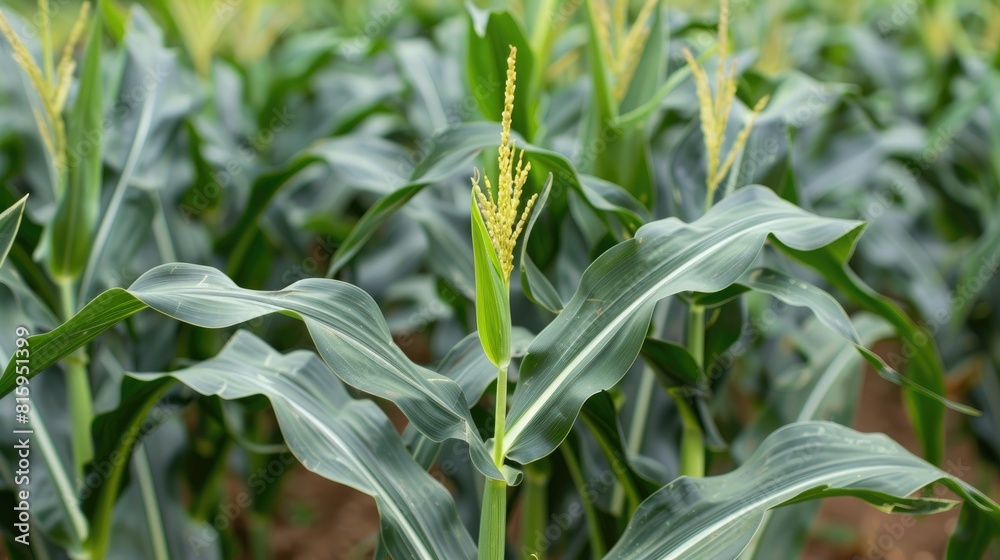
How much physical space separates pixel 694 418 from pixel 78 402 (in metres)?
1.05

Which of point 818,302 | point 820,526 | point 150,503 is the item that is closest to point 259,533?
point 150,503

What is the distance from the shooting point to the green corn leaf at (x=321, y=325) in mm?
901

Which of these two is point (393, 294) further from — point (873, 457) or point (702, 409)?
point (873, 457)

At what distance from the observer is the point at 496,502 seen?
96 centimetres

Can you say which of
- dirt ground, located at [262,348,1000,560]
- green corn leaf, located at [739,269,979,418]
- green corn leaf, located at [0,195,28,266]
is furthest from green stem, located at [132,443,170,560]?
green corn leaf, located at [739,269,979,418]

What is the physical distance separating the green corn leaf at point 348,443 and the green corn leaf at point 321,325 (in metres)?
0.14

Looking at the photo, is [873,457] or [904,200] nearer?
[873,457]

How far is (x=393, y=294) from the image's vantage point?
205 cm

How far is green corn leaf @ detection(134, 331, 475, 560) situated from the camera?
1.00m

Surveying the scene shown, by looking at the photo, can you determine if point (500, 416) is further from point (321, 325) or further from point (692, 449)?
point (692, 449)

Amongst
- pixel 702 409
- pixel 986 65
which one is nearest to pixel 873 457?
pixel 702 409

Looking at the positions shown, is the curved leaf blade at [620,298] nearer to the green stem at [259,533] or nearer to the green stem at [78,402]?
the green stem at [78,402]

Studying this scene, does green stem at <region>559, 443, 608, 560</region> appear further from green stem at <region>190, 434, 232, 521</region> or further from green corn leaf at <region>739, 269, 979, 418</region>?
green stem at <region>190, 434, 232, 521</region>

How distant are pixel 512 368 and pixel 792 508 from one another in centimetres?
61
